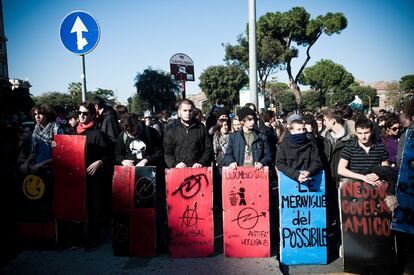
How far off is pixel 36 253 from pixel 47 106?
206 cm

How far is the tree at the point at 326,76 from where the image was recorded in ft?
209

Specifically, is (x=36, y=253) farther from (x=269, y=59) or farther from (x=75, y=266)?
(x=269, y=59)

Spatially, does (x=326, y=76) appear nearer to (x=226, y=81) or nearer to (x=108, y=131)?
(x=226, y=81)

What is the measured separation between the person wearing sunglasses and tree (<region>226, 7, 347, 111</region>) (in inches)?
1003

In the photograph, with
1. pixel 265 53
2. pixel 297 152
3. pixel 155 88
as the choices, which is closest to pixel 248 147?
pixel 297 152

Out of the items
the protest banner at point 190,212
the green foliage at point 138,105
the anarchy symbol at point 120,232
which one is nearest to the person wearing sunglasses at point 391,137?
the protest banner at point 190,212

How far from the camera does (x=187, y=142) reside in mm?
4305

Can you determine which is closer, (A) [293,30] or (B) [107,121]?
(B) [107,121]

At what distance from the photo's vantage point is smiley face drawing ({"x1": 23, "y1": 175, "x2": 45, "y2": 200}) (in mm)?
4090

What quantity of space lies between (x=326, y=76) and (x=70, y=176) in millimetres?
66897

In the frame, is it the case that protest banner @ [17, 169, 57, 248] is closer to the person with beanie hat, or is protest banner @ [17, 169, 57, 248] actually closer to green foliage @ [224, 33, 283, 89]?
the person with beanie hat

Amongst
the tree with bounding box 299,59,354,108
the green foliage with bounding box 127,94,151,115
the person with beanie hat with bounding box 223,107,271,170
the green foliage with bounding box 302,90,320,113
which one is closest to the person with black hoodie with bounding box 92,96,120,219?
the person with beanie hat with bounding box 223,107,271,170

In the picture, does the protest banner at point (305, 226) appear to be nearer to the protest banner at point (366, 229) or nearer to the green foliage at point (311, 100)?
the protest banner at point (366, 229)

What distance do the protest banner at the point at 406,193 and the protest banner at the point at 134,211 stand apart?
9.03 feet
